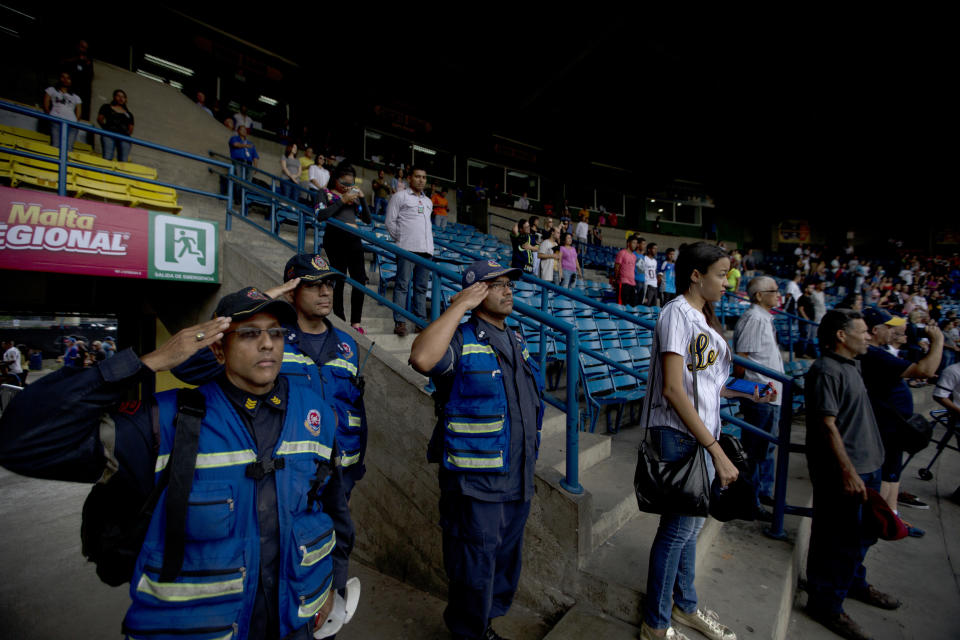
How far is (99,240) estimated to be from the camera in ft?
13.5

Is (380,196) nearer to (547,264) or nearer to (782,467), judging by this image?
(547,264)

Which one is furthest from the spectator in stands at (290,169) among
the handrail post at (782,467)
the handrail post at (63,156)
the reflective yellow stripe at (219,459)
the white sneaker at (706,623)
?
the white sneaker at (706,623)

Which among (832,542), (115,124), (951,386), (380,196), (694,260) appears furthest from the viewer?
(380,196)

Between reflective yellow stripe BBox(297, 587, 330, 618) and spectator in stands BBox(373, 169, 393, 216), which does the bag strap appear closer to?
reflective yellow stripe BBox(297, 587, 330, 618)

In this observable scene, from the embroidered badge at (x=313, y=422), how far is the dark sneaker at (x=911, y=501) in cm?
588

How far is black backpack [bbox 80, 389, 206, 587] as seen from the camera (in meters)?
1.18

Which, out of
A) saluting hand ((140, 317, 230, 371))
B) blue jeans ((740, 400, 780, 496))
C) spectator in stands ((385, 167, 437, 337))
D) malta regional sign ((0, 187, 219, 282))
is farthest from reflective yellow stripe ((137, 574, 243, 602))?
malta regional sign ((0, 187, 219, 282))

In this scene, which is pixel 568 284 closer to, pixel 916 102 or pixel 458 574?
pixel 458 574

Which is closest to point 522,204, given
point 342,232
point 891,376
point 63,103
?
point 63,103

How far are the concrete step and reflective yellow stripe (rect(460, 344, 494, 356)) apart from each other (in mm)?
1183

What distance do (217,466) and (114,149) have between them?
7.98 metres

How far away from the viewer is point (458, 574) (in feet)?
6.39

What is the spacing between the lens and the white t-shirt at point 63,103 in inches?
258

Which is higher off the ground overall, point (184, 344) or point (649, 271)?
point (649, 271)
